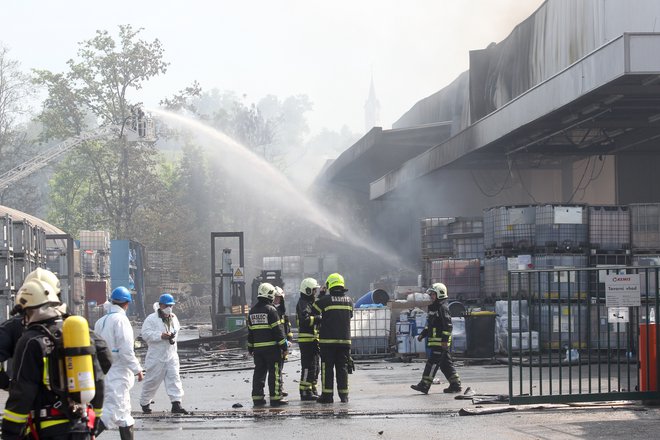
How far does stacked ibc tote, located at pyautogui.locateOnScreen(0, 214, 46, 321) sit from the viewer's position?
50.9ft

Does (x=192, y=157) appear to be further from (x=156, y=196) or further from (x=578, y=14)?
(x=578, y=14)

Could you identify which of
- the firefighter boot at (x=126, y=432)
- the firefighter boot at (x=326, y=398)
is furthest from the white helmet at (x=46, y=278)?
the firefighter boot at (x=326, y=398)

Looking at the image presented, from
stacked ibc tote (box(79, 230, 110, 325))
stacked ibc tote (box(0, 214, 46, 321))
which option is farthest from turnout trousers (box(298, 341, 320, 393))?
stacked ibc tote (box(79, 230, 110, 325))

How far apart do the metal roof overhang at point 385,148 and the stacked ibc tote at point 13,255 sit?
951 inches

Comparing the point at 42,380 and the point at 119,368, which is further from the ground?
the point at 42,380

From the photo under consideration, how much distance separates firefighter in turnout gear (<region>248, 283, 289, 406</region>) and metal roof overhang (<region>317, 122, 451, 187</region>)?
2633 cm

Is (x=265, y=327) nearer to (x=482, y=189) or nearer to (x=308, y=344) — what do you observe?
(x=308, y=344)

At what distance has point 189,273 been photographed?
58812 mm

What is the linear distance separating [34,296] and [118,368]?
4.33m

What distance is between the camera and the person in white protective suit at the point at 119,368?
34.1ft

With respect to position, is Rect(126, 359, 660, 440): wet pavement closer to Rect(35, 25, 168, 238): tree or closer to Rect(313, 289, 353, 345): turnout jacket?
Rect(313, 289, 353, 345): turnout jacket

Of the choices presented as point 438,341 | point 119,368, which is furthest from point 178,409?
point 438,341

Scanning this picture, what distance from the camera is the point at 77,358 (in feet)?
20.9

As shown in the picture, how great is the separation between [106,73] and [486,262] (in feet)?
138
